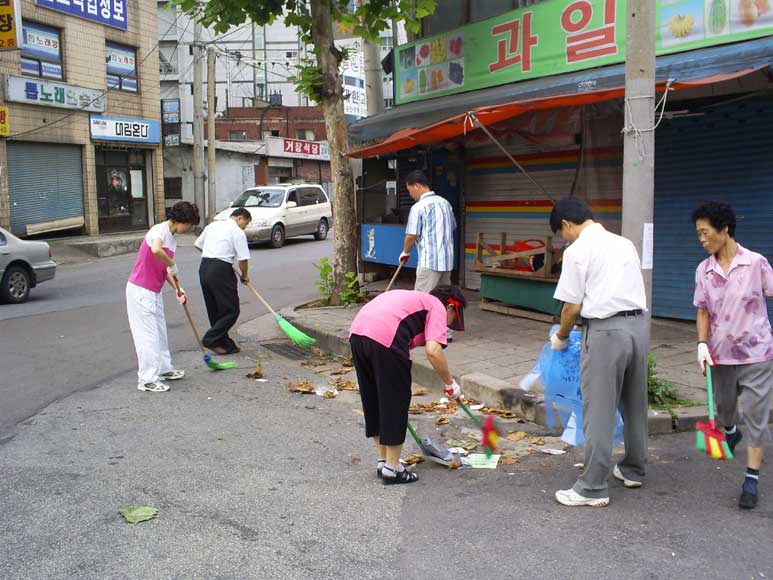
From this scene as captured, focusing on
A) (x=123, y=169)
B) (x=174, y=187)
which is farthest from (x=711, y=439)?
(x=174, y=187)

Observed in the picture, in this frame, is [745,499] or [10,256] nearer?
[745,499]

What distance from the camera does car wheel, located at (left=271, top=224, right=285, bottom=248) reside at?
859 inches

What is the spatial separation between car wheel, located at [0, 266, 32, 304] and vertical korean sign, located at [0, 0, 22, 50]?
7.28 meters

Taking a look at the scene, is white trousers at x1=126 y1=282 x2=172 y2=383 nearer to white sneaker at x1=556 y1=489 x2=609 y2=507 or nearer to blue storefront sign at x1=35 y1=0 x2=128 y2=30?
white sneaker at x1=556 y1=489 x2=609 y2=507

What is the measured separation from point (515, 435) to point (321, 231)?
19328 millimetres

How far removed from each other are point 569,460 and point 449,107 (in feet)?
22.4

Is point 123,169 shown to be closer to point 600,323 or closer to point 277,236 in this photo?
point 277,236

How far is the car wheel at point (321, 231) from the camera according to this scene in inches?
960

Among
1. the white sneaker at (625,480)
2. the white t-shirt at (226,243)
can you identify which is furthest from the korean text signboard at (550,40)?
the white sneaker at (625,480)

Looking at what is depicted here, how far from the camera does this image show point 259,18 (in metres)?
10.8

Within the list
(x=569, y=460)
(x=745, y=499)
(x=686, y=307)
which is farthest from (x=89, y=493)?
(x=686, y=307)

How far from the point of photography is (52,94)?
2145cm

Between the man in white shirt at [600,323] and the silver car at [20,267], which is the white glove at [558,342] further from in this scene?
the silver car at [20,267]

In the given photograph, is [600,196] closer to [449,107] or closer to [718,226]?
[449,107]
